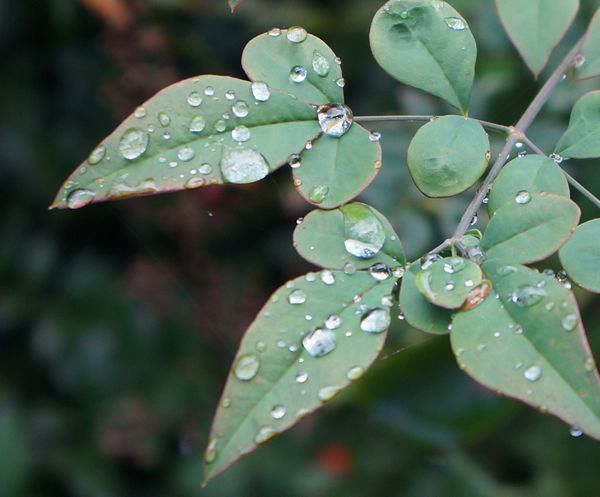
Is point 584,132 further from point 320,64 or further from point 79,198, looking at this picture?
point 79,198

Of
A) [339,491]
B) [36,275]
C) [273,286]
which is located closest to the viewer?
[339,491]

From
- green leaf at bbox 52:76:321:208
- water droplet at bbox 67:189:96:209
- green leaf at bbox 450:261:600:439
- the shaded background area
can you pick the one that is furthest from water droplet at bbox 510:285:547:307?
the shaded background area

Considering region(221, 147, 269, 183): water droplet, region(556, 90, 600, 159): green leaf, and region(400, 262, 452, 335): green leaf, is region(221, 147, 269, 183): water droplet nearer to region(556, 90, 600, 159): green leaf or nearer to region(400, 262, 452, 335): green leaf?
region(400, 262, 452, 335): green leaf

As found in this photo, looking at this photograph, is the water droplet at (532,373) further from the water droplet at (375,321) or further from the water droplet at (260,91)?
the water droplet at (260,91)

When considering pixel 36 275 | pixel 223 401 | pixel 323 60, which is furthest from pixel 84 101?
pixel 223 401

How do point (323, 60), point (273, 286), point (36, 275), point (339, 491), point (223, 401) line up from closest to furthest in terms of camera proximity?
1. point (223, 401)
2. point (323, 60)
3. point (339, 491)
4. point (36, 275)
5. point (273, 286)

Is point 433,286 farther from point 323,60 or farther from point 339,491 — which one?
point 339,491

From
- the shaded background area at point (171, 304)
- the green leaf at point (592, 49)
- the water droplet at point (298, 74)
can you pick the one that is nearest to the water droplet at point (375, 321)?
the water droplet at point (298, 74)
